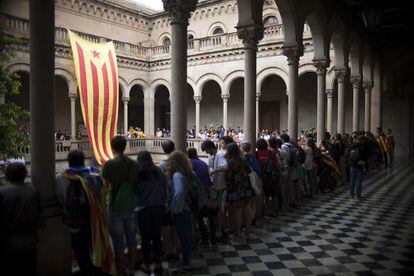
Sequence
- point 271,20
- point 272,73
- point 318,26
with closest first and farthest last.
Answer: point 318,26, point 272,73, point 271,20

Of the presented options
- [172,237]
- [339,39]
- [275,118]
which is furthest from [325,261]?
[275,118]

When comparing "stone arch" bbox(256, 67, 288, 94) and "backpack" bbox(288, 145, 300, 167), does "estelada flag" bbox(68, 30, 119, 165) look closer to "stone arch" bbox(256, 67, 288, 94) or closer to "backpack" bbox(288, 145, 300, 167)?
"backpack" bbox(288, 145, 300, 167)

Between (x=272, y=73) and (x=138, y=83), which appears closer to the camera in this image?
(x=272, y=73)

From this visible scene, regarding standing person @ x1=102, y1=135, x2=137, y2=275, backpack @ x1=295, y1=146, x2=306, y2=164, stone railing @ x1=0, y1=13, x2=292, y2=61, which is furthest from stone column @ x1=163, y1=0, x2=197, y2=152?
stone railing @ x1=0, y1=13, x2=292, y2=61

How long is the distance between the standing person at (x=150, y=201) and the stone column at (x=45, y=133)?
2.79 feet

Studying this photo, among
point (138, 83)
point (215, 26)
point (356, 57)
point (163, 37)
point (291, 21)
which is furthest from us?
point (163, 37)

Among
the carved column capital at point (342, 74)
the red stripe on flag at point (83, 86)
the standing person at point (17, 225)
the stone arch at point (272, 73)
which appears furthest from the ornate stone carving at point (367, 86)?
the standing person at point (17, 225)

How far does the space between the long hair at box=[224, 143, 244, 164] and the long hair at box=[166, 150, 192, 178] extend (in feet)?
3.69

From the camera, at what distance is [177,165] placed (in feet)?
14.1

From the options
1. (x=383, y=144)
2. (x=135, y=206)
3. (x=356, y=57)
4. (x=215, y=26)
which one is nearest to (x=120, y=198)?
(x=135, y=206)

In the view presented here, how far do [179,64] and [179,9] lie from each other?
0.89 meters

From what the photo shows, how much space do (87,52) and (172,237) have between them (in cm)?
816

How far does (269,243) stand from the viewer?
5.54m

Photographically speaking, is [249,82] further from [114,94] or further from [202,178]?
[114,94]
